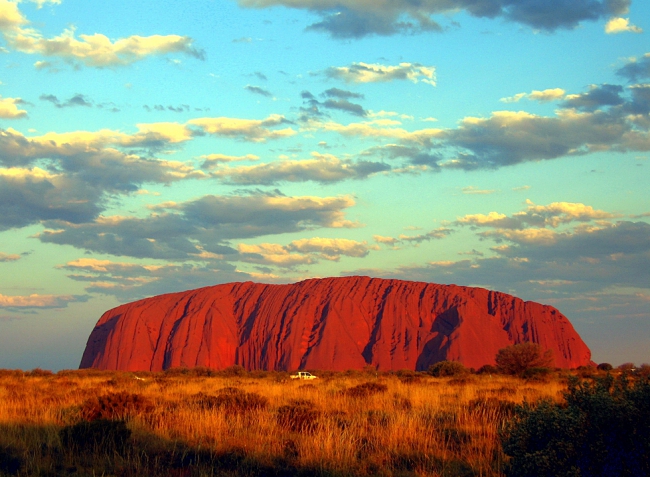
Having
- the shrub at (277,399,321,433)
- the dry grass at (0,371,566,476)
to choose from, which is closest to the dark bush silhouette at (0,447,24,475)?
the dry grass at (0,371,566,476)

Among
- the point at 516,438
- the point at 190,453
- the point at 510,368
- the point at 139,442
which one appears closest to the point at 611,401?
the point at 516,438

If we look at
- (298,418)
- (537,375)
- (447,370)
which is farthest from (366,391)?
(447,370)

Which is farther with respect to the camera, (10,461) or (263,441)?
(263,441)

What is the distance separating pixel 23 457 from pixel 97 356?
8666 cm

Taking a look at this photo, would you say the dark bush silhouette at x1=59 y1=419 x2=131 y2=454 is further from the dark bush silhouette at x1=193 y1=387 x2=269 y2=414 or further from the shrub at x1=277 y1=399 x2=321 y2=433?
the dark bush silhouette at x1=193 y1=387 x2=269 y2=414

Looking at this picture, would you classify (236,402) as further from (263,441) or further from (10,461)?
(10,461)

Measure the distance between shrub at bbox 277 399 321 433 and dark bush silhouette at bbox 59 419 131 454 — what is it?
2877 millimetres

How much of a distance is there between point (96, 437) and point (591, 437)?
7.13 m

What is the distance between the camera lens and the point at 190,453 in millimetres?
Answer: 8445

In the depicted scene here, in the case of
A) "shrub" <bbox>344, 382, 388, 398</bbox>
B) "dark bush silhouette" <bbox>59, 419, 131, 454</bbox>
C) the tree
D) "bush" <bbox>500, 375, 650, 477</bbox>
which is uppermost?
"bush" <bbox>500, 375, 650, 477</bbox>

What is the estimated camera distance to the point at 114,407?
1184cm

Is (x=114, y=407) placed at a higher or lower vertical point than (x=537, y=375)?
higher

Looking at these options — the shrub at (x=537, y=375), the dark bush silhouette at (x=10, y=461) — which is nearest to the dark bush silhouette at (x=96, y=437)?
the dark bush silhouette at (x=10, y=461)

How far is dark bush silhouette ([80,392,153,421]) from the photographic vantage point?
1152 centimetres
